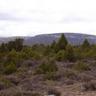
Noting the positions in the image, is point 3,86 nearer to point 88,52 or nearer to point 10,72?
point 10,72

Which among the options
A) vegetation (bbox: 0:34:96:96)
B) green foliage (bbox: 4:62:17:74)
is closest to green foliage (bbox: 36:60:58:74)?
vegetation (bbox: 0:34:96:96)

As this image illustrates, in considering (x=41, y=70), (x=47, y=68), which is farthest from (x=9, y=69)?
(x=47, y=68)

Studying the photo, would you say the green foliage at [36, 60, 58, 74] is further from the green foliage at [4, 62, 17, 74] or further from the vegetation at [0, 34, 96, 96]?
the green foliage at [4, 62, 17, 74]

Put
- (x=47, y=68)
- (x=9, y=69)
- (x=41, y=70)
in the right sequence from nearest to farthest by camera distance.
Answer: (x=41, y=70), (x=47, y=68), (x=9, y=69)

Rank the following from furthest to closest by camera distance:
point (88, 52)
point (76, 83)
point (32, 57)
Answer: point (88, 52) < point (32, 57) < point (76, 83)

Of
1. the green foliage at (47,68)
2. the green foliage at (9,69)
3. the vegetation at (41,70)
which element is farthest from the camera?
the green foliage at (9,69)

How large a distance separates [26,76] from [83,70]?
15.0 ft

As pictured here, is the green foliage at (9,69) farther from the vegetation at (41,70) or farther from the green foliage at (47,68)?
the green foliage at (47,68)

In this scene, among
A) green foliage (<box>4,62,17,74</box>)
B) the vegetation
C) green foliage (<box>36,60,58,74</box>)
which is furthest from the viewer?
green foliage (<box>4,62,17,74</box>)

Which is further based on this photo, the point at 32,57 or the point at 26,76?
the point at 32,57

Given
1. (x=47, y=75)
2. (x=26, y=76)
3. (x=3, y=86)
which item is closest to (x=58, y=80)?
(x=47, y=75)

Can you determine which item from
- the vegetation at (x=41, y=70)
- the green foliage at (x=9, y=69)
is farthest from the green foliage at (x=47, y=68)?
the green foliage at (x=9, y=69)

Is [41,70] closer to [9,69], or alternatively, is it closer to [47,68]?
[47,68]

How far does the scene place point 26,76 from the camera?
72.5 feet
